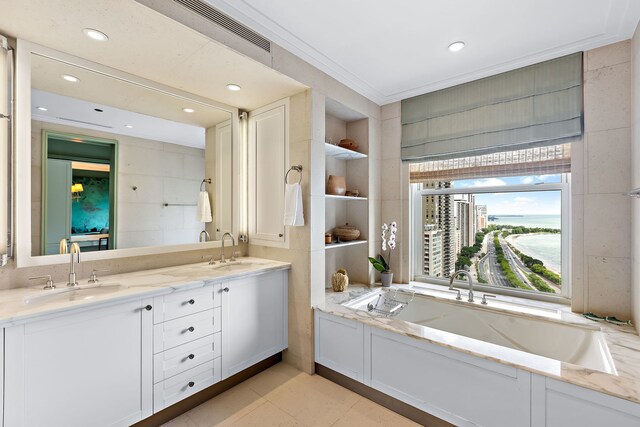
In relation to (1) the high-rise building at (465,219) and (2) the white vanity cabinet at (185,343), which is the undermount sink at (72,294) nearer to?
(2) the white vanity cabinet at (185,343)

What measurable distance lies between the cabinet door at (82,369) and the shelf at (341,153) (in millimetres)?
1852

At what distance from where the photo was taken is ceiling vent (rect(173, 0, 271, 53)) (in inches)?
61.6

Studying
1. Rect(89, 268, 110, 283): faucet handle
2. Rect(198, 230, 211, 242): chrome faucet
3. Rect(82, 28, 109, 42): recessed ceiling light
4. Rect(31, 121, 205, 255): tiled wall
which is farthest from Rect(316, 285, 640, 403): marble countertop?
Rect(82, 28, 109, 42): recessed ceiling light

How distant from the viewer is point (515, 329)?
2.12 metres

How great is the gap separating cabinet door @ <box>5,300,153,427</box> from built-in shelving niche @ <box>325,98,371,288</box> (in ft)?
5.67

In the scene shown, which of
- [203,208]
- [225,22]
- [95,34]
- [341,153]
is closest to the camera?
[95,34]

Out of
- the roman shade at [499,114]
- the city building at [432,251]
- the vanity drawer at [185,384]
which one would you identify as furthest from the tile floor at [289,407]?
the roman shade at [499,114]

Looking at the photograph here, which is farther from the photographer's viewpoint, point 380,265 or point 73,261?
point 380,265

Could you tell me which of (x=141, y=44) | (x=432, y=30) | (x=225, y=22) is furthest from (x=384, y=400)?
(x=141, y=44)

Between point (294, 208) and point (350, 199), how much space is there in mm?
970

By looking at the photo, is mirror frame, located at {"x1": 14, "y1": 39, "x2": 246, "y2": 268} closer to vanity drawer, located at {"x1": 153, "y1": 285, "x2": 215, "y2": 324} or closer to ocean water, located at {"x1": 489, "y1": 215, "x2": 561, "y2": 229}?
vanity drawer, located at {"x1": 153, "y1": 285, "x2": 215, "y2": 324}

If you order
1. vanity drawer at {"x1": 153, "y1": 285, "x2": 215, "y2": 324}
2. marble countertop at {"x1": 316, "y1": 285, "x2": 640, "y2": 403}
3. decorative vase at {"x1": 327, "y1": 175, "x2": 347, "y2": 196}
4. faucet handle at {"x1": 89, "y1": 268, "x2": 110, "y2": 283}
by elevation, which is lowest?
marble countertop at {"x1": 316, "y1": 285, "x2": 640, "y2": 403}

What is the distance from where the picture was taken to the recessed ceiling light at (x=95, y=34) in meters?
1.56

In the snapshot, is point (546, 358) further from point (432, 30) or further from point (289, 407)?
point (432, 30)
